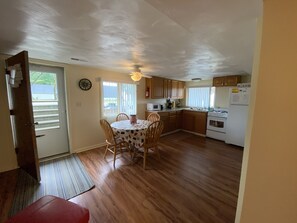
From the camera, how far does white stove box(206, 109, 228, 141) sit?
163 inches

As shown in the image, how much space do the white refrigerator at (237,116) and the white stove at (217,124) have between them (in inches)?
8.9

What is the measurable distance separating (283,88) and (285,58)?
0.15m

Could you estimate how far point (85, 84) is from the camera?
3.29 metres

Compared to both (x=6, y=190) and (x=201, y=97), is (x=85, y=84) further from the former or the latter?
(x=201, y=97)

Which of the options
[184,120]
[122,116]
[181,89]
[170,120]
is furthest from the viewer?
[181,89]

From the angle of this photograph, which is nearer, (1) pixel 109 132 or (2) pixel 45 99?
(1) pixel 109 132

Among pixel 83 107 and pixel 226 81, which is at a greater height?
pixel 226 81

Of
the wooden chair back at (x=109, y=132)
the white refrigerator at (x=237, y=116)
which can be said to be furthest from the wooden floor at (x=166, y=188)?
the white refrigerator at (x=237, y=116)

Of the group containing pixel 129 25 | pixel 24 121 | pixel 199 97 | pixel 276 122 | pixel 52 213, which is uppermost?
pixel 129 25

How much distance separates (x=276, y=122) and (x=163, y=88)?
4287mm

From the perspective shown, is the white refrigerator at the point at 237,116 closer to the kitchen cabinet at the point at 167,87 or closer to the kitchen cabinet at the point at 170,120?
the kitchen cabinet at the point at 170,120

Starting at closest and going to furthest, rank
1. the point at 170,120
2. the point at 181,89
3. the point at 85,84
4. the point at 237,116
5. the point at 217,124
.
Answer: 1. the point at 85,84
2. the point at 237,116
3. the point at 217,124
4. the point at 170,120
5. the point at 181,89

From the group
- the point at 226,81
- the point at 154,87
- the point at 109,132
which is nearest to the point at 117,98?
the point at 154,87

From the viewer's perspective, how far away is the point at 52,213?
42.1 inches
